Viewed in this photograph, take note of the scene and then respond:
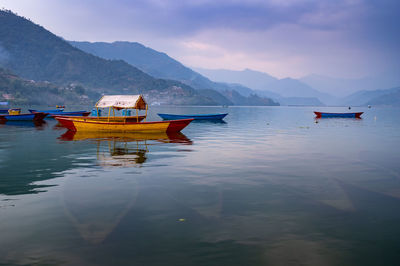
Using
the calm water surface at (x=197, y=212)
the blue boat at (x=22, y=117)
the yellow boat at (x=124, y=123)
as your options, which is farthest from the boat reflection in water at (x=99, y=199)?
the blue boat at (x=22, y=117)

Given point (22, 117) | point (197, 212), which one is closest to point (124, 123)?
point (197, 212)

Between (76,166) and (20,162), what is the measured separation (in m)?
4.17

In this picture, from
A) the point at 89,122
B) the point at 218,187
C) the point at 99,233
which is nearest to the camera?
the point at 99,233

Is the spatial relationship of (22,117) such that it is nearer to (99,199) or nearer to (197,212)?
(99,199)

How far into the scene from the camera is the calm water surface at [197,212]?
25.1 ft

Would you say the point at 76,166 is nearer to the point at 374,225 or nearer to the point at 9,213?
the point at 9,213

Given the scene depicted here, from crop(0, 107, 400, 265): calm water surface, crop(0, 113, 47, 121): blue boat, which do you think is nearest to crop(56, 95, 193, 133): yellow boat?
crop(0, 107, 400, 265): calm water surface

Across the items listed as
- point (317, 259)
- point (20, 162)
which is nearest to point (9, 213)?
point (317, 259)

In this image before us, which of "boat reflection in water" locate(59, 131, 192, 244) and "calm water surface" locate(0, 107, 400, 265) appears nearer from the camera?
"calm water surface" locate(0, 107, 400, 265)

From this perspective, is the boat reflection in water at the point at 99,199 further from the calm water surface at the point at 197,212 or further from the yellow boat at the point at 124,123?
the yellow boat at the point at 124,123

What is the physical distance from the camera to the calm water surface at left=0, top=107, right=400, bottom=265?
25.1 ft

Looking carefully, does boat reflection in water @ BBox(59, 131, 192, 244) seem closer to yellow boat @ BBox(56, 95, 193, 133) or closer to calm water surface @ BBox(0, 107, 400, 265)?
calm water surface @ BBox(0, 107, 400, 265)

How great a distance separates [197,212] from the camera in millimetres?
10609

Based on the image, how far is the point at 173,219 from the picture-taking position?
995 cm
